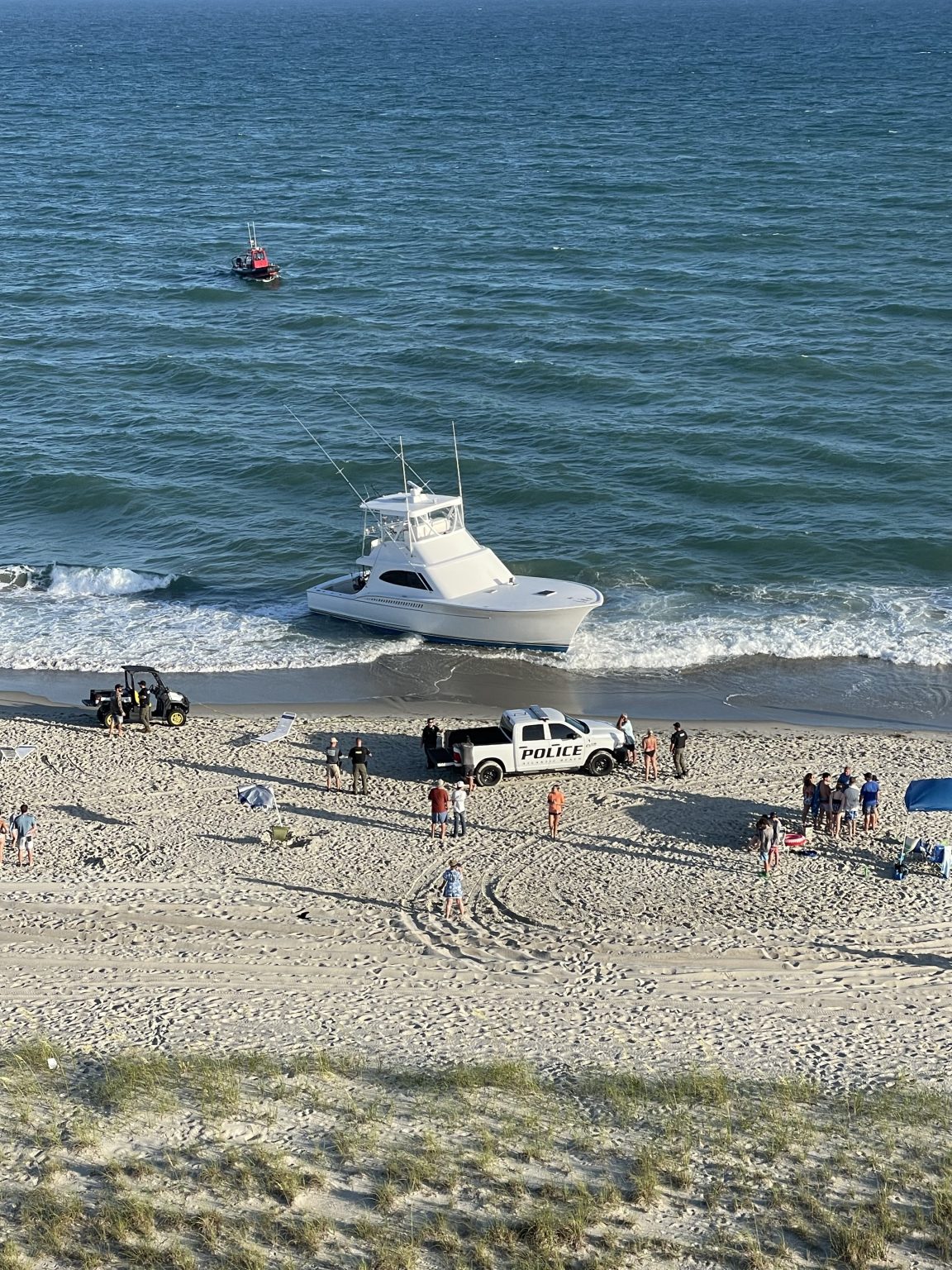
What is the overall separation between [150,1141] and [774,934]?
373 inches

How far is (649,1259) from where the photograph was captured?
46.5 feet

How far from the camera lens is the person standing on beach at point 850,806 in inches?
930

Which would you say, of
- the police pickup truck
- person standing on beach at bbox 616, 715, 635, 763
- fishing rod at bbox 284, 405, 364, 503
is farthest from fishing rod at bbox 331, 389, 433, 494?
the police pickup truck

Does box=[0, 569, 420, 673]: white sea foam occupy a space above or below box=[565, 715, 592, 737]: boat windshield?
above

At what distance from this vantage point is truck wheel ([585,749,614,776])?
87.0 ft

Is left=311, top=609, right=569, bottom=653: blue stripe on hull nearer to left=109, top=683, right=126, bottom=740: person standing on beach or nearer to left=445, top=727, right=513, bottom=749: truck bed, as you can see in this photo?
left=445, top=727, right=513, bottom=749: truck bed

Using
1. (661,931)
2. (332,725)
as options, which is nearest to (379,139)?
(332,725)

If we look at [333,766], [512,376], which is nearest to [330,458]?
[512,376]

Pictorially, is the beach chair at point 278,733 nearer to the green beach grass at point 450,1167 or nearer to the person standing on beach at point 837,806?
the person standing on beach at point 837,806

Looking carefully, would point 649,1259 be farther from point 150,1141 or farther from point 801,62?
point 801,62

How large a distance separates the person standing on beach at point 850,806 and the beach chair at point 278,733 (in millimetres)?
11027

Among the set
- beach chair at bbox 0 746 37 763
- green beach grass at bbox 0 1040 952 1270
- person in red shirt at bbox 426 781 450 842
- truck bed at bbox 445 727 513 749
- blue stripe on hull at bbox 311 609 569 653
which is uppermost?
blue stripe on hull at bbox 311 609 569 653

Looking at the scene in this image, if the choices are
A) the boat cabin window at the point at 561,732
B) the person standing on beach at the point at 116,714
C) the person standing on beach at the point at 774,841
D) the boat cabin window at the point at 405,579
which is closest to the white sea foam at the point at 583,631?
the boat cabin window at the point at 405,579

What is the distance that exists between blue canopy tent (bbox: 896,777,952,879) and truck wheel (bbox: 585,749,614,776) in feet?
17.6
